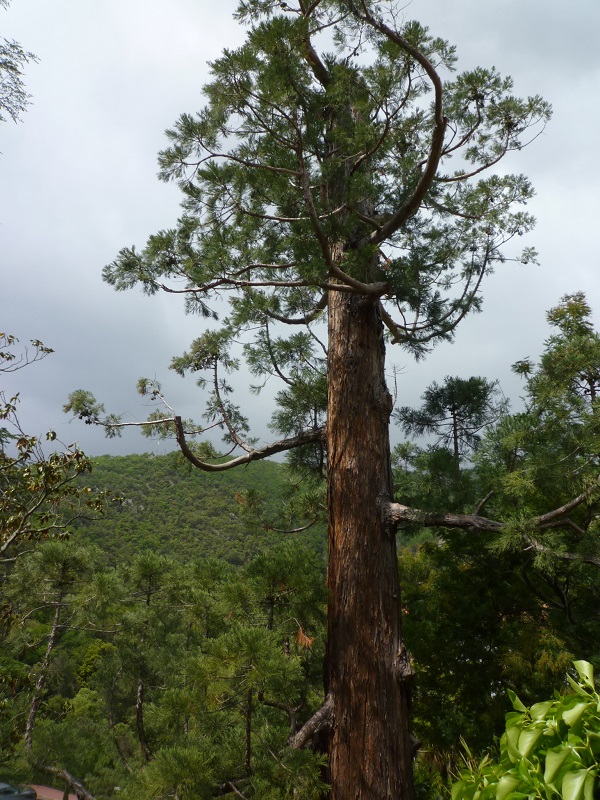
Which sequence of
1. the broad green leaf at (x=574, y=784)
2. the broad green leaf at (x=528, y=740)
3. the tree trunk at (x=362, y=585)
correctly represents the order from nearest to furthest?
the broad green leaf at (x=574, y=784), the broad green leaf at (x=528, y=740), the tree trunk at (x=362, y=585)

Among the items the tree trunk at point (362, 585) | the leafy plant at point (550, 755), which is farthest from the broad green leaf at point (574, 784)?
the tree trunk at point (362, 585)

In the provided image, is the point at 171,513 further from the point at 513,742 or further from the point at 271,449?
the point at 513,742

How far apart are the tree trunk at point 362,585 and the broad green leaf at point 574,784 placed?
1901mm

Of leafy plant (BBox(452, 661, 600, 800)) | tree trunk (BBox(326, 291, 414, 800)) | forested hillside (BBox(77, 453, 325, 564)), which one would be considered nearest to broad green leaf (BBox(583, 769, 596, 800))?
leafy plant (BBox(452, 661, 600, 800))

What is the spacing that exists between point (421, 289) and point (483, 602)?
282cm

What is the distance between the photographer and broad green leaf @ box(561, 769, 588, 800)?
0.71m

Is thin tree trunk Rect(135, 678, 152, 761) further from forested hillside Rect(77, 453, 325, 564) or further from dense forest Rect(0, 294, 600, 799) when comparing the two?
forested hillside Rect(77, 453, 325, 564)

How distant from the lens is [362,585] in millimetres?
2645

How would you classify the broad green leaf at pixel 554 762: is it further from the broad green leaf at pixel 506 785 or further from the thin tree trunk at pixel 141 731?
the thin tree trunk at pixel 141 731

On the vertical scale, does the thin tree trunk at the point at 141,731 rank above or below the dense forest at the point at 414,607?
below

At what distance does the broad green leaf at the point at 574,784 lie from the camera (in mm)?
712

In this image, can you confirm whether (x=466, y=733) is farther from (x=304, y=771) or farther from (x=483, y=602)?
(x=304, y=771)

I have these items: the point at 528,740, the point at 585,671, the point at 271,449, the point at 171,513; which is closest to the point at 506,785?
the point at 528,740

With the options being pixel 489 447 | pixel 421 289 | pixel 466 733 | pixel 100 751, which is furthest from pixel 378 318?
pixel 100 751
